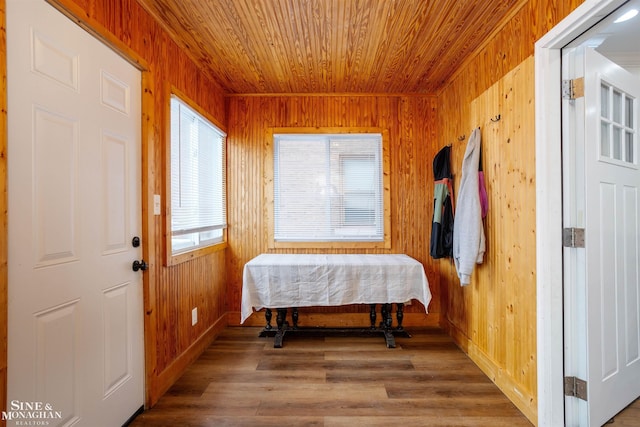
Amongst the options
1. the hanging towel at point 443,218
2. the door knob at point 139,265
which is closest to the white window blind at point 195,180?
the door knob at point 139,265

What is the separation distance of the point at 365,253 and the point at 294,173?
3.95 ft

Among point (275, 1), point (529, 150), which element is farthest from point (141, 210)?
point (529, 150)

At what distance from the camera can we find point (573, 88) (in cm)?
161

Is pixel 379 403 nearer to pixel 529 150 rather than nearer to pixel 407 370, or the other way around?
pixel 407 370

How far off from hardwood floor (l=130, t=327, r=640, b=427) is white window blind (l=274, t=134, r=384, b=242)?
1171mm

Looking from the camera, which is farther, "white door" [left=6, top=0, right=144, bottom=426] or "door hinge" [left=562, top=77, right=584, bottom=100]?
"door hinge" [left=562, top=77, right=584, bottom=100]

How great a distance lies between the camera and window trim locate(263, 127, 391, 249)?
127 inches

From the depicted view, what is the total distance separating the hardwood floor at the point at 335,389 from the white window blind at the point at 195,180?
104 cm

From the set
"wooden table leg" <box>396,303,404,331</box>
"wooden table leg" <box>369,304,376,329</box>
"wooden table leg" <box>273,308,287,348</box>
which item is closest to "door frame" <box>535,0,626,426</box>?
"wooden table leg" <box>396,303,404,331</box>

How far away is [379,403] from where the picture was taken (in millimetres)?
1921

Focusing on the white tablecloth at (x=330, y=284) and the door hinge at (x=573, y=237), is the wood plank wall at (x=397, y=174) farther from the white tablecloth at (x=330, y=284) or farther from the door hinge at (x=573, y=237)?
the white tablecloth at (x=330, y=284)

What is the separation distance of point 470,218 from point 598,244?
73cm

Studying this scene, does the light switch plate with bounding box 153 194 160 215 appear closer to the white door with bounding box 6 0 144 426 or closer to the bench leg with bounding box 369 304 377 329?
the white door with bounding box 6 0 144 426

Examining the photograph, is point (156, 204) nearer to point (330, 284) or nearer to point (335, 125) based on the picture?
point (330, 284)
